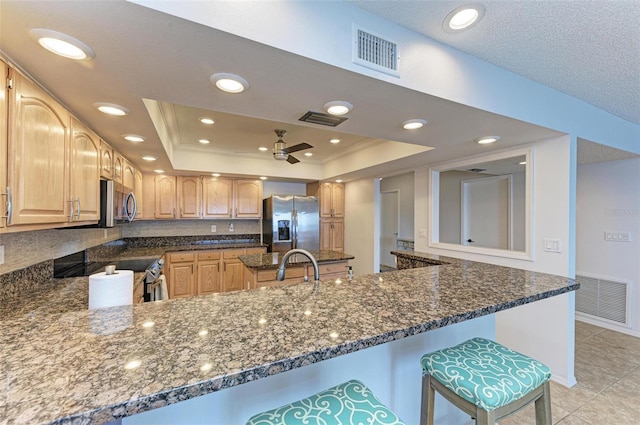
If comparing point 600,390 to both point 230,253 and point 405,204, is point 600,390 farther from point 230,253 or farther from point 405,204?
Result: point 230,253

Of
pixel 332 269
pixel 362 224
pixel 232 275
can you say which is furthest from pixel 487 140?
pixel 232 275

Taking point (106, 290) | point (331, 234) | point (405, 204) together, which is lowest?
point (331, 234)

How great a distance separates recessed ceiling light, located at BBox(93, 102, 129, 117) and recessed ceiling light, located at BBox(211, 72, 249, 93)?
2.66 feet

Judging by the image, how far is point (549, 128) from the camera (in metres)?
2.08

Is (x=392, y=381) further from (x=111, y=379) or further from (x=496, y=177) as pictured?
(x=496, y=177)

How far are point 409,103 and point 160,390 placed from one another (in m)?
1.72

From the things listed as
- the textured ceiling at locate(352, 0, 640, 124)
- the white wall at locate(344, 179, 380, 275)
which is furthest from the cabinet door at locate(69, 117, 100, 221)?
the white wall at locate(344, 179, 380, 275)

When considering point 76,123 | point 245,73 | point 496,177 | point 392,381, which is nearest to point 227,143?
point 76,123

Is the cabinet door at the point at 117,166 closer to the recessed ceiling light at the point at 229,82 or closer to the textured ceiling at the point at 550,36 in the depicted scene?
the recessed ceiling light at the point at 229,82

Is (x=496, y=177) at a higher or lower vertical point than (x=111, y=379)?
higher

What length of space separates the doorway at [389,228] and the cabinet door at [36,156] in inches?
226

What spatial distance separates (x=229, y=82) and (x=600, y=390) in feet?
11.7

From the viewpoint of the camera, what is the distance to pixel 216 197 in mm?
4680

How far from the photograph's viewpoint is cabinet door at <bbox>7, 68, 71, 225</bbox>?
120 centimetres
